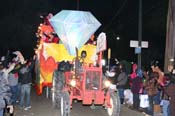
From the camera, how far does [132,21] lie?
57188mm

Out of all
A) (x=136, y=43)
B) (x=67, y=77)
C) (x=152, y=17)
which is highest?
(x=152, y=17)

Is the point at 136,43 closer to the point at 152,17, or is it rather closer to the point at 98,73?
the point at 98,73

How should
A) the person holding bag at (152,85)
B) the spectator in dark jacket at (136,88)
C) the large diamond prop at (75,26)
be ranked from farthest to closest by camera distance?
the spectator in dark jacket at (136,88) → the large diamond prop at (75,26) → the person holding bag at (152,85)

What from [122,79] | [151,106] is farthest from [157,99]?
[122,79]

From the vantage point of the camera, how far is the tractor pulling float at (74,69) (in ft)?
48.2

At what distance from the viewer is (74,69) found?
15.6 metres

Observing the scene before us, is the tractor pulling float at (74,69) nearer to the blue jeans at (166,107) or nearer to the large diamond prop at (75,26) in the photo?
the large diamond prop at (75,26)

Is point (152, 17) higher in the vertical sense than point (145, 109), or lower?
higher

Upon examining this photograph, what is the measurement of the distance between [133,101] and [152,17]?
110ft

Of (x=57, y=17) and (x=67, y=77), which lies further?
(x=57, y=17)

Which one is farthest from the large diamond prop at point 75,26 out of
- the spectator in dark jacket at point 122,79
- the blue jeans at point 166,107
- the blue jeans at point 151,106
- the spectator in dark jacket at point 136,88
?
the blue jeans at point 166,107

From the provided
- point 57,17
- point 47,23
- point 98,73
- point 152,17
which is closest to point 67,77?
point 98,73

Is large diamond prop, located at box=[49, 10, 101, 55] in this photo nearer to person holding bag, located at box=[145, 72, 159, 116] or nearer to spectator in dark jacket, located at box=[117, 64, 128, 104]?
spectator in dark jacket, located at box=[117, 64, 128, 104]

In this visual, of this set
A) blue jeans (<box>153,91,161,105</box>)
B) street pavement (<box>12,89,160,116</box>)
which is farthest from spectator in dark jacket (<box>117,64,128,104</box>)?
blue jeans (<box>153,91,161,105</box>)
